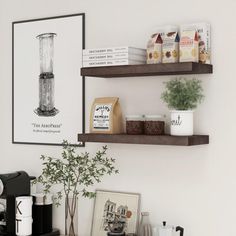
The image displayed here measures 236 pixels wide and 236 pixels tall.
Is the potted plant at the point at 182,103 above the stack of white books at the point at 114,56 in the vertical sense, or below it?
below

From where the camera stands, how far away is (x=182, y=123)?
2.34 m

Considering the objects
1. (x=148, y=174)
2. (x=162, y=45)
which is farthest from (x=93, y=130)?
(x=162, y=45)

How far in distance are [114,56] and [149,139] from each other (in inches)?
17.6

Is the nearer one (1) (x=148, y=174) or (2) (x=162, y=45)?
(2) (x=162, y=45)

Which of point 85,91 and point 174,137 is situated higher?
point 85,91

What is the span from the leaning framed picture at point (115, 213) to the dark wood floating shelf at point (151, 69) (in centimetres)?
67

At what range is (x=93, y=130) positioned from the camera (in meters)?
2.62

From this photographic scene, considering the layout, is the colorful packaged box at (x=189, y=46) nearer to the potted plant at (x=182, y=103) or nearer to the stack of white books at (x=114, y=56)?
the potted plant at (x=182, y=103)

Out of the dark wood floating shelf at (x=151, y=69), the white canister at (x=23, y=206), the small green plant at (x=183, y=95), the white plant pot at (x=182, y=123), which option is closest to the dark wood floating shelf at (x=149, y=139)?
the white plant pot at (x=182, y=123)

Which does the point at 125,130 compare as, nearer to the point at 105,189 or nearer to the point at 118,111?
the point at 118,111

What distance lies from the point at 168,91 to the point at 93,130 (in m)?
0.44

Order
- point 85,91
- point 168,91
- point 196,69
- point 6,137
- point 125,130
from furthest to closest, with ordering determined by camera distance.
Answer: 1. point 6,137
2. point 85,91
3. point 125,130
4. point 168,91
5. point 196,69

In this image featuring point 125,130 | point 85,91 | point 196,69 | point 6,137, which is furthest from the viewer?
point 6,137

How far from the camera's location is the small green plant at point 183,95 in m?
2.36
